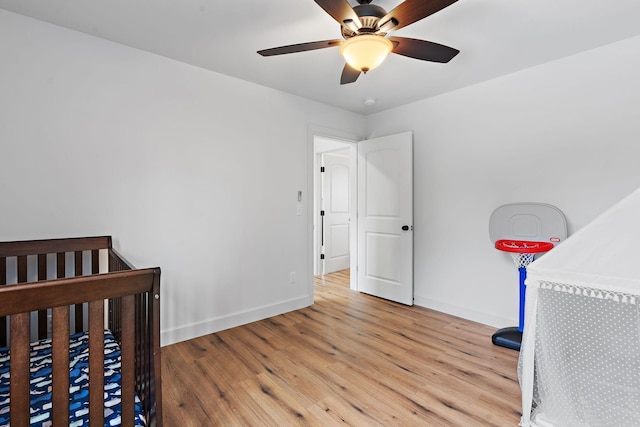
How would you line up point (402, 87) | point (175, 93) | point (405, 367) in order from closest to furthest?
point (405, 367), point (175, 93), point (402, 87)

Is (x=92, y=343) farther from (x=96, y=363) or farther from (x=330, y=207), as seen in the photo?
(x=330, y=207)

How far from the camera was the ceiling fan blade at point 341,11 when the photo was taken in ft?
4.61

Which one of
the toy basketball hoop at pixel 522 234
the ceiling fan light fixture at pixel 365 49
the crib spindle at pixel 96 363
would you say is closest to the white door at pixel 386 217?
the toy basketball hoop at pixel 522 234

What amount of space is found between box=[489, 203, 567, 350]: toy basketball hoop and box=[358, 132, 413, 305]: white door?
0.96m

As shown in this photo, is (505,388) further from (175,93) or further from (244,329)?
(175,93)

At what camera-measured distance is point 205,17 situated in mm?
1976

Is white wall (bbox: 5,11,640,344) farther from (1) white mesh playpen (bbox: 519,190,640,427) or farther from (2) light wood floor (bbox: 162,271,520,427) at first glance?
(1) white mesh playpen (bbox: 519,190,640,427)

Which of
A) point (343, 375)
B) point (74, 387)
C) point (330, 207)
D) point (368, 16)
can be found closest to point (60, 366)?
point (74, 387)

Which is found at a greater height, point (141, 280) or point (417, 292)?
point (141, 280)

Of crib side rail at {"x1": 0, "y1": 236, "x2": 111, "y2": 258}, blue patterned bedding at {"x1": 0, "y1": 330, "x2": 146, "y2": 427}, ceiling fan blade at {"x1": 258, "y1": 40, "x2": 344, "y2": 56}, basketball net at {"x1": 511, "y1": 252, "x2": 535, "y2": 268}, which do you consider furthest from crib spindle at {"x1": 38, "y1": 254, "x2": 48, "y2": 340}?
basketball net at {"x1": 511, "y1": 252, "x2": 535, "y2": 268}

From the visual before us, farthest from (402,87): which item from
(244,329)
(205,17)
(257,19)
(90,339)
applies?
(90,339)

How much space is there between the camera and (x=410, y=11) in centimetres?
147

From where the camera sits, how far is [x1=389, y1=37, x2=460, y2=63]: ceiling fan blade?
1729mm

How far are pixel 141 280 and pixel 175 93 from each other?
6.53 feet
